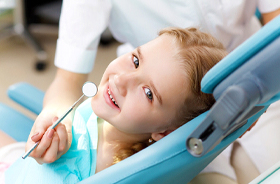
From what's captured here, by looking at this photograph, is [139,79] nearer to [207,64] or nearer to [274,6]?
[207,64]

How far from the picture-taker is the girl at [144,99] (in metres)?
0.64

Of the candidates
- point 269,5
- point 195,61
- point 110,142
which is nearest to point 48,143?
point 110,142

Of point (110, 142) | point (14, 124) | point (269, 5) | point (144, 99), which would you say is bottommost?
point (14, 124)

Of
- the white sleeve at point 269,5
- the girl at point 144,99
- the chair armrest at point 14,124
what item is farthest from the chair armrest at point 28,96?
the white sleeve at point 269,5

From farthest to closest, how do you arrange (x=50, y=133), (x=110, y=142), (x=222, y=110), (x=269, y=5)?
(x=269, y=5) → (x=110, y=142) → (x=50, y=133) → (x=222, y=110)

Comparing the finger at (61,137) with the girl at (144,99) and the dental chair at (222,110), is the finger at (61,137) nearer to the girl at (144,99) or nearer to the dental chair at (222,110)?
the girl at (144,99)

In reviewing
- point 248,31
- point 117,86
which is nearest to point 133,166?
point 117,86

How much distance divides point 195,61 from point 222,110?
244 mm

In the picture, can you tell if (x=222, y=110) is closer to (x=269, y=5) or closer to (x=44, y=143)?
(x=44, y=143)

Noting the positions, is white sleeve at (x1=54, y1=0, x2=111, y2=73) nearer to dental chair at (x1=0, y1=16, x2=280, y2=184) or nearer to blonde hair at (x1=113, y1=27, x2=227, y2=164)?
blonde hair at (x1=113, y1=27, x2=227, y2=164)

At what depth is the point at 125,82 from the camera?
2.08 ft

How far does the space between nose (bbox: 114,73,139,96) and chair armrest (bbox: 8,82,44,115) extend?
0.39m

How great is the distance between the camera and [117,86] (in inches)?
25.3

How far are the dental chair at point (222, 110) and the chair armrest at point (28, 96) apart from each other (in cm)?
45
